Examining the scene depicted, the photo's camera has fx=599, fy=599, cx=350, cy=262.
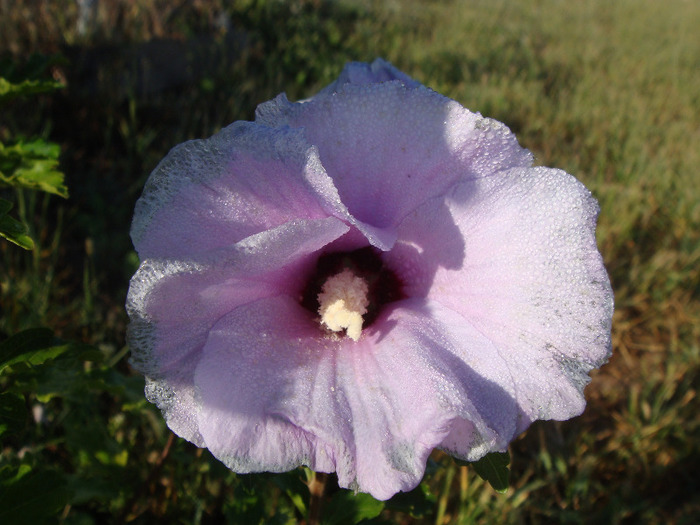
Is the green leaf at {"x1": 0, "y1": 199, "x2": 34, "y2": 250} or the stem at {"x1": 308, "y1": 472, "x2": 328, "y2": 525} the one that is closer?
the green leaf at {"x1": 0, "y1": 199, "x2": 34, "y2": 250}

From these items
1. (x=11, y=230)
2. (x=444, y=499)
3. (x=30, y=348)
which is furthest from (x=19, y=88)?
(x=444, y=499)

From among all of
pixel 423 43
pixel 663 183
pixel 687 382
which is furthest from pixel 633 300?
pixel 423 43

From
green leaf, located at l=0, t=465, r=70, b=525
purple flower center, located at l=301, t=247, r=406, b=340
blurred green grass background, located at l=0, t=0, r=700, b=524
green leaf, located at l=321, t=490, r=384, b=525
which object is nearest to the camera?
green leaf, located at l=0, t=465, r=70, b=525

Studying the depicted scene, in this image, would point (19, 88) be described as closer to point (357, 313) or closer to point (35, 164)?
point (35, 164)

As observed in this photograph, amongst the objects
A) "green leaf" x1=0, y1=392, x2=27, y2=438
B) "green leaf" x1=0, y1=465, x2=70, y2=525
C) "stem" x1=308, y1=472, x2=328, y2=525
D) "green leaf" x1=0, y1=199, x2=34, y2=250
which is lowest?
"stem" x1=308, y1=472, x2=328, y2=525

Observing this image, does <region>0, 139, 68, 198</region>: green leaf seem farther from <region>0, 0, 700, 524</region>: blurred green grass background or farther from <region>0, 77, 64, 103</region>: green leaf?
<region>0, 0, 700, 524</region>: blurred green grass background

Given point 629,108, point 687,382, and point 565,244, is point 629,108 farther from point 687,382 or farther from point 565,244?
point 565,244

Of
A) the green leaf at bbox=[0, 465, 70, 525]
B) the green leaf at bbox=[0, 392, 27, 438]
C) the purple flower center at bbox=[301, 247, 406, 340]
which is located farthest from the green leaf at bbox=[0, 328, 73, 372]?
the purple flower center at bbox=[301, 247, 406, 340]
